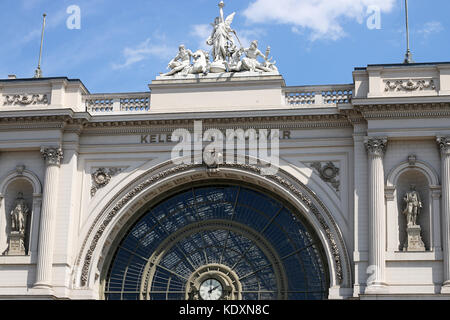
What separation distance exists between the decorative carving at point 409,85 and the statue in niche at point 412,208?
428 cm

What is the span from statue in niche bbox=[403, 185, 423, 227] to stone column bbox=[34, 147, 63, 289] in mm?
13686

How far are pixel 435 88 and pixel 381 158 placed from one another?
3639 millimetres

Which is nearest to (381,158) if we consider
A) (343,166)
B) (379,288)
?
(343,166)

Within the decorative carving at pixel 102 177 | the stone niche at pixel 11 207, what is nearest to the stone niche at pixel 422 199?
the decorative carving at pixel 102 177

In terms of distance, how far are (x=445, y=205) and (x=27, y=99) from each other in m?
17.4

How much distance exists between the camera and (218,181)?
48.5m

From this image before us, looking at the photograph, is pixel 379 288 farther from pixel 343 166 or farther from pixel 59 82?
pixel 59 82

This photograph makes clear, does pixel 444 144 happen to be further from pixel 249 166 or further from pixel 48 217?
pixel 48 217

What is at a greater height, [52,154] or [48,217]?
[52,154]

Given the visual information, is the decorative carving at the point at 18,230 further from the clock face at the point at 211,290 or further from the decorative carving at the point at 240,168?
the clock face at the point at 211,290

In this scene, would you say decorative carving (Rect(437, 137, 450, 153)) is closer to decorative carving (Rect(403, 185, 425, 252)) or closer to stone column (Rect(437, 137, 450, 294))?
stone column (Rect(437, 137, 450, 294))

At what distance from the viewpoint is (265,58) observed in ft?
160

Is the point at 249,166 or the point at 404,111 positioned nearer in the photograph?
the point at 404,111

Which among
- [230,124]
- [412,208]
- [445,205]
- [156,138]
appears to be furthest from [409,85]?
[156,138]
